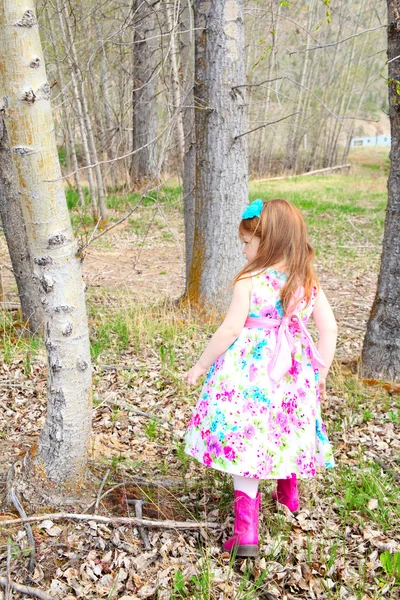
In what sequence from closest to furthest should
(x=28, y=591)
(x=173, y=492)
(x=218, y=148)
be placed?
(x=28, y=591)
(x=173, y=492)
(x=218, y=148)

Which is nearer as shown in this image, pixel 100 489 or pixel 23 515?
pixel 23 515

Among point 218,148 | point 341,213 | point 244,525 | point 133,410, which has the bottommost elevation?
point 341,213

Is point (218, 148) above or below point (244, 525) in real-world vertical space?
above

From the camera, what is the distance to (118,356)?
4.68m

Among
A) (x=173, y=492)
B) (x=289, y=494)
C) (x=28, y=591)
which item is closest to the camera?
(x=28, y=591)

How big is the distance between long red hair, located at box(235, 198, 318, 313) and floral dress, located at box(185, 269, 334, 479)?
0.04 meters

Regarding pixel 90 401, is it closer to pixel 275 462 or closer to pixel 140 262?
pixel 275 462

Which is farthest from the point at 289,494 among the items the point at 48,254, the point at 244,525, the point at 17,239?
the point at 17,239

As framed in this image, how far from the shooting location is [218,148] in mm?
5016

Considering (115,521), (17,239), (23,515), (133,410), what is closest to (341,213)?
(17,239)

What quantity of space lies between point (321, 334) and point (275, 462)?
615 millimetres

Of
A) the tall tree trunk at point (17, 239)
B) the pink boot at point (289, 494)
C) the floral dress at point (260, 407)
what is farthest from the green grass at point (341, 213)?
the floral dress at point (260, 407)

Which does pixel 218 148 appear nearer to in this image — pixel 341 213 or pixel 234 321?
pixel 234 321

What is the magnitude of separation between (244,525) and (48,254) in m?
1.43
